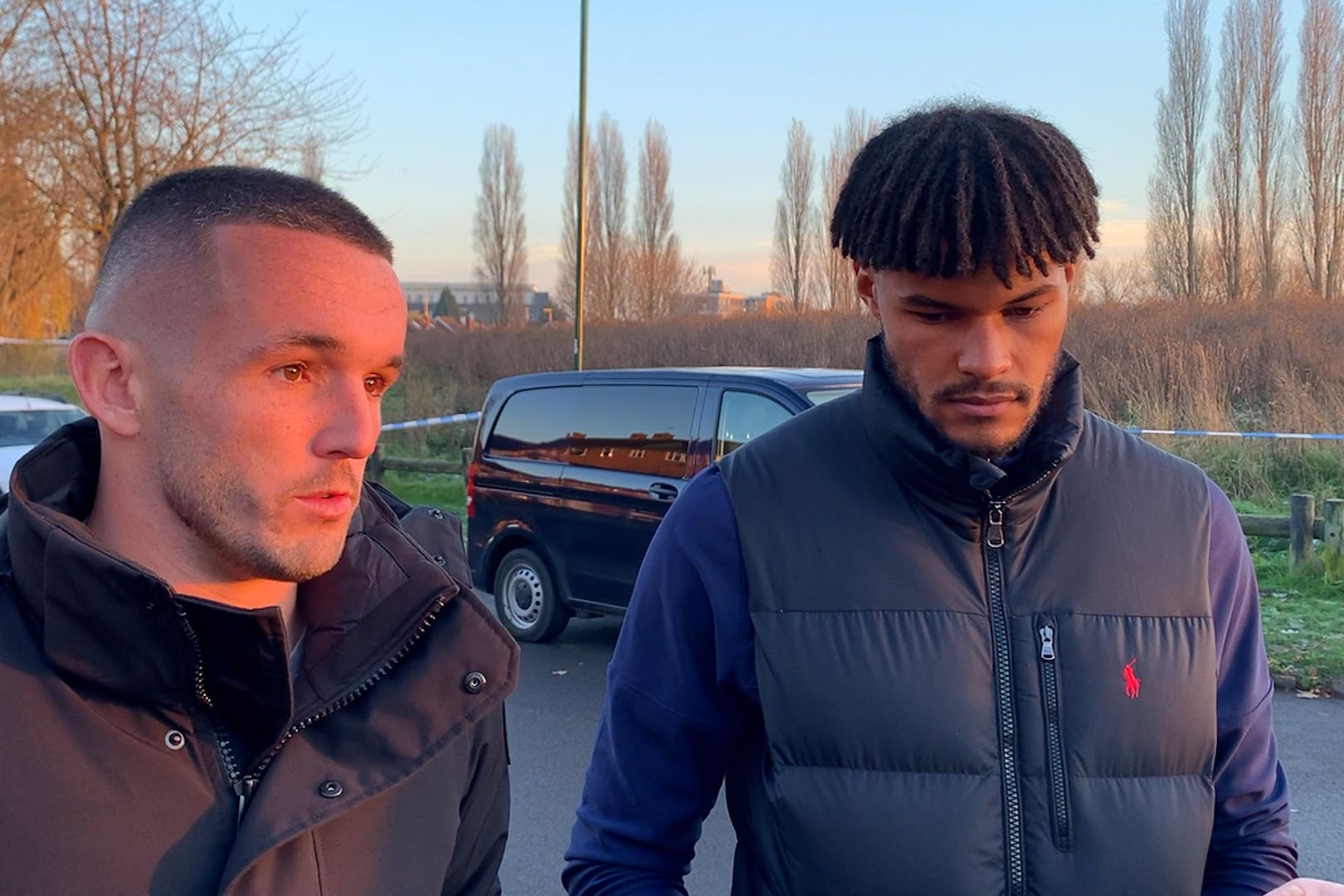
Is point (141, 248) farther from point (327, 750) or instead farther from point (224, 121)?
point (224, 121)

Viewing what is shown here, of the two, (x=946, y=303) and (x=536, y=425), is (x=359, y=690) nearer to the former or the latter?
(x=946, y=303)

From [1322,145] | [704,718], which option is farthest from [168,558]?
[1322,145]

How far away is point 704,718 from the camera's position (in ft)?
5.06

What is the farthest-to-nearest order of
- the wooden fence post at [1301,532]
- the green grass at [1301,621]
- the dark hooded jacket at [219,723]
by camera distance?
the wooden fence post at [1301,532]
the green grass at [1301,621]
the dark hooded jacket at [219,723]

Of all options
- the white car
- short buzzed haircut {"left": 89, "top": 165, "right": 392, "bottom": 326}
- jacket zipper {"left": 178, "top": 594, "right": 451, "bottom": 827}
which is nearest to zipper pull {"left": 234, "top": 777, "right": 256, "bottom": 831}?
jacket zipper {"left": 178, "top": 594, "right": 451, "bottom": 827}

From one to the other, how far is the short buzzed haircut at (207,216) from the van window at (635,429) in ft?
16.5

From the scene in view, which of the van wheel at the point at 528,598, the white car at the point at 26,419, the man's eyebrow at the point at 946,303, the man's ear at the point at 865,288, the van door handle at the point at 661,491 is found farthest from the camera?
the white car at the point at 26,419

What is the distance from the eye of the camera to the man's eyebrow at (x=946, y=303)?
1.48 metres

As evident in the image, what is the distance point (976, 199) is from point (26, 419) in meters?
11.4

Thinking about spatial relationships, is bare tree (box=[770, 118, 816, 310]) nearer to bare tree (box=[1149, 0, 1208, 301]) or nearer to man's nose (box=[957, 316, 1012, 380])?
bare tree (box=[1149, 0, 1208, 301])

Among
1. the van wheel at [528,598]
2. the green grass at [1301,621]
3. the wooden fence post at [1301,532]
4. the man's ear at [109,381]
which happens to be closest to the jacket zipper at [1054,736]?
the man's ear at [109,381]

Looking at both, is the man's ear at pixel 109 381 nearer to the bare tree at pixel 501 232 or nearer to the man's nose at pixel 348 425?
the man's nose at pixel 348 425

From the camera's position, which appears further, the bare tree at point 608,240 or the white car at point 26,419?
the bare tree at point 608,240

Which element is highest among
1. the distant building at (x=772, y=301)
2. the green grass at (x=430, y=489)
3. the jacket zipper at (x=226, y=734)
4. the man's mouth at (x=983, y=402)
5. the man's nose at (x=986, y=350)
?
the distant building at (x=772, y=301)
